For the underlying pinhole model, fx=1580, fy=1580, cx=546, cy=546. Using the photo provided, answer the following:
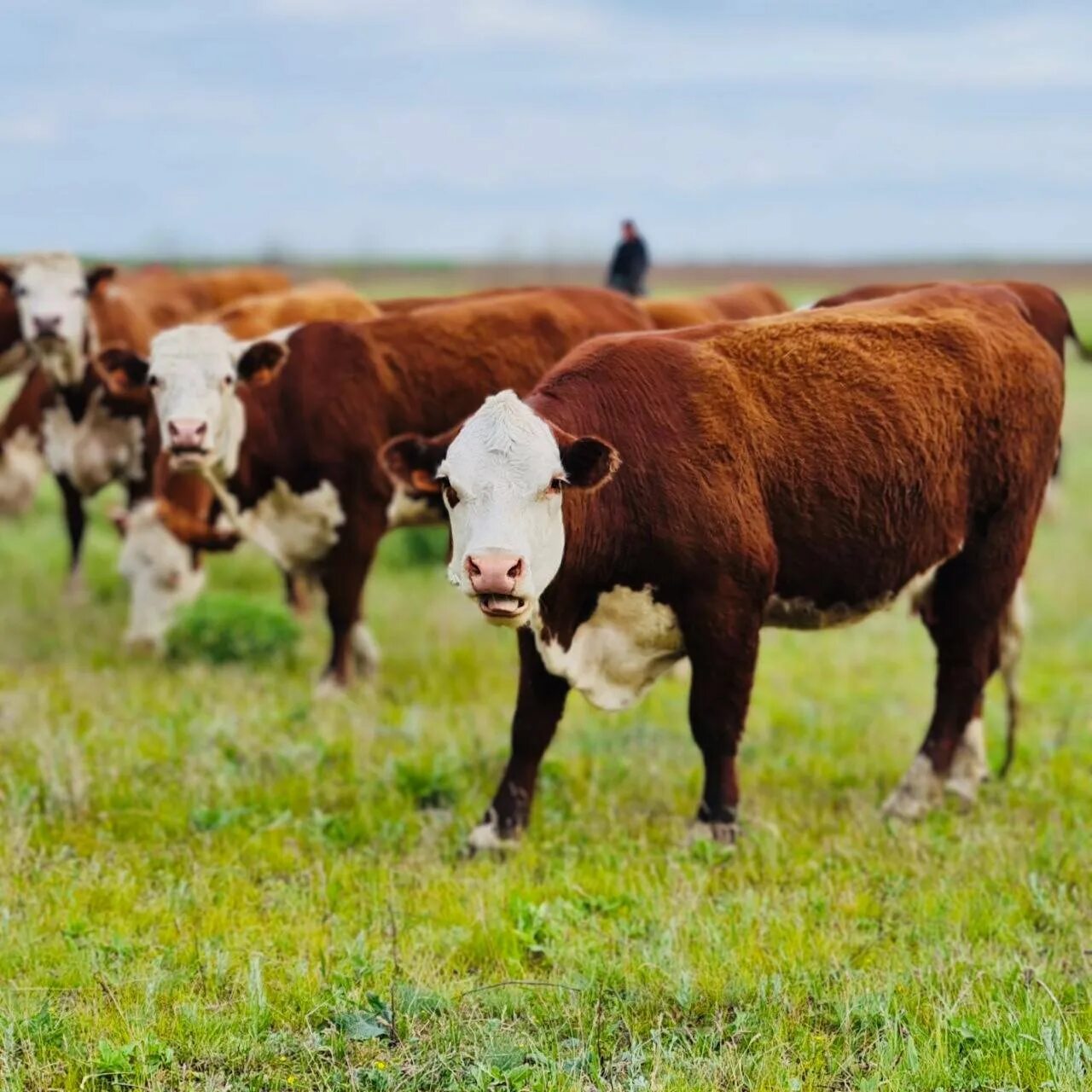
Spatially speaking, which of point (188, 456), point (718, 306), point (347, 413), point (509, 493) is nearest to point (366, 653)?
point (347, 413)

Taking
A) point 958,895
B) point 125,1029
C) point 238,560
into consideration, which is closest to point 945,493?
point 958,895

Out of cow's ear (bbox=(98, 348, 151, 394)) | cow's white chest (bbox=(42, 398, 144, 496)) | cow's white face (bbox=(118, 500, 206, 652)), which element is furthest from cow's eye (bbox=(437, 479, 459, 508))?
cow's white chest (bbox=(42, 398, 144, 496))

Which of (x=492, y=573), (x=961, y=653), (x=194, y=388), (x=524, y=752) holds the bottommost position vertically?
(x=524, y=752)

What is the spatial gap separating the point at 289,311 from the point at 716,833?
605 centimetres

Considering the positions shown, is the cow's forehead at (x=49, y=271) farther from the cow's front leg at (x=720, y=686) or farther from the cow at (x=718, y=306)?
the cow's front leg at (x=720, y=686)

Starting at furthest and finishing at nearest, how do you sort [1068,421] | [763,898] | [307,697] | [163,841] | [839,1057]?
[1068,421] → [307,697] → [163,841] → [763,898] → [839,1057]

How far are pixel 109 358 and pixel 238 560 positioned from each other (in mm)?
7464

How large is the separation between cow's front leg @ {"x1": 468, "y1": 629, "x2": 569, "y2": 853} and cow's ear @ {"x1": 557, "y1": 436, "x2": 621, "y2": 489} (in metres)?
1.12

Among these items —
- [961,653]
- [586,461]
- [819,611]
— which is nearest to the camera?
[586,461]

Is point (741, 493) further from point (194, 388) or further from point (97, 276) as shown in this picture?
point (97, 276)

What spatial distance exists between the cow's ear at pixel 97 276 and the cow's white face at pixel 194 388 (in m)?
3.15

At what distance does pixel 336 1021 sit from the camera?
16.5ft

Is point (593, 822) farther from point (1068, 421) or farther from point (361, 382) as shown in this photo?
point (1068, 421)

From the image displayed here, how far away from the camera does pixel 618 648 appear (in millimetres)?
6773
